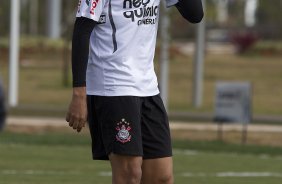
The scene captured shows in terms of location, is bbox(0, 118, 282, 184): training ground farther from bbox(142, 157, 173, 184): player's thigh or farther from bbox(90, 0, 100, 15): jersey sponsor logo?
bbox(90, 0, 100, 15): jersey sponsor logo

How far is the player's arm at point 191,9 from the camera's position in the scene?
7066 mm

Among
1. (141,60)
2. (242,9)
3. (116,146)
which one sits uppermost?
(141,60)

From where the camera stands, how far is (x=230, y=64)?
61.5m

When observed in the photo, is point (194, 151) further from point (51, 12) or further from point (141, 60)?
point (51, 12)

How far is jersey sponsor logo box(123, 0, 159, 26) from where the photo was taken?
689 centimetres

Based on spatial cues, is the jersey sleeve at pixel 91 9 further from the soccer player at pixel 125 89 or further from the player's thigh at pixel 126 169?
the player's thigh at pixel 126 169

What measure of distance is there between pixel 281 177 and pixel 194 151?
4216 mm

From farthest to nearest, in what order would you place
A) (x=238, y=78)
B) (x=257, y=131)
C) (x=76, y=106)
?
(x=238, y=78)
(x=257, y=131)
(x=76, y=106)

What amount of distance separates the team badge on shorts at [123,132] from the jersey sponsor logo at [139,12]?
0.62m

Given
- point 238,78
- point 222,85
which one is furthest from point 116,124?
point 238,78

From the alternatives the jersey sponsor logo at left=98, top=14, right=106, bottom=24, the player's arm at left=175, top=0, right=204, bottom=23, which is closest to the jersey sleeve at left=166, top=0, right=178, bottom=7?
the player's arm at left=175, top=0, right=204, bottom=23

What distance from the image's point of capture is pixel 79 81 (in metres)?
6.59

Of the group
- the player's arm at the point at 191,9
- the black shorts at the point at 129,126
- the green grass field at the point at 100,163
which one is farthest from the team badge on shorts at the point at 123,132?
the green grass field at the point at 100,163

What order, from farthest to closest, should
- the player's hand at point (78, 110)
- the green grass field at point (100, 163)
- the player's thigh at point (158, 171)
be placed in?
the green grass field at point (100, 163), the player's thigh at point (158, 171), the player's hand at point (78, 110)
